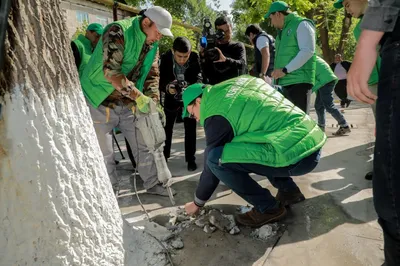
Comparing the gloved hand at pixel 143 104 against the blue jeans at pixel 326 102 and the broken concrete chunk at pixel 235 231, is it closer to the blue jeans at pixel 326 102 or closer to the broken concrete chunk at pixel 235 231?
the broken concrete chunk at pixel 235 231

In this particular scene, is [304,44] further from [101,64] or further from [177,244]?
[177,244]

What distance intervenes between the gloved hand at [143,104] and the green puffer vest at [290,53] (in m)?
1.71

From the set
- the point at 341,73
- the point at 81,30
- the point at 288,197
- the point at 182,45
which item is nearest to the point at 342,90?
the point at 341,73

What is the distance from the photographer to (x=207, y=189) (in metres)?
2.50

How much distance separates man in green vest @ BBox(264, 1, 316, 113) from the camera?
355 cm

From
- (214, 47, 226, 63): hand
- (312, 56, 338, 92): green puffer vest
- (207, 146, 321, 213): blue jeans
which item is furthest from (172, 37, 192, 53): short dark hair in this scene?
(312, 56, 338, 92): green puffer vest

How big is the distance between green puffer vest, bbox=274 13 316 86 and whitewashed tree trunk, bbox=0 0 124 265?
2594mm

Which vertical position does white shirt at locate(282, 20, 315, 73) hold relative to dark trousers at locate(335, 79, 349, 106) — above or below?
above

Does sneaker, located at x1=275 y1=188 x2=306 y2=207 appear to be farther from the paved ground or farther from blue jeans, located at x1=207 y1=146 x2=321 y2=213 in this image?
blue jeans, located at x1=207 y1=146 x2=321 y2=213

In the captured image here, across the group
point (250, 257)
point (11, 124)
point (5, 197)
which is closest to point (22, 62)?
point (11, 124)

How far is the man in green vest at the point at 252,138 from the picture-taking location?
2.25 m

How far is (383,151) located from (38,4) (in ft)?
5.15

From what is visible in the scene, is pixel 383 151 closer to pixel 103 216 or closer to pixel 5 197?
pixel 103 216

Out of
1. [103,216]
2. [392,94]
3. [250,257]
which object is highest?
A: [392,94]
